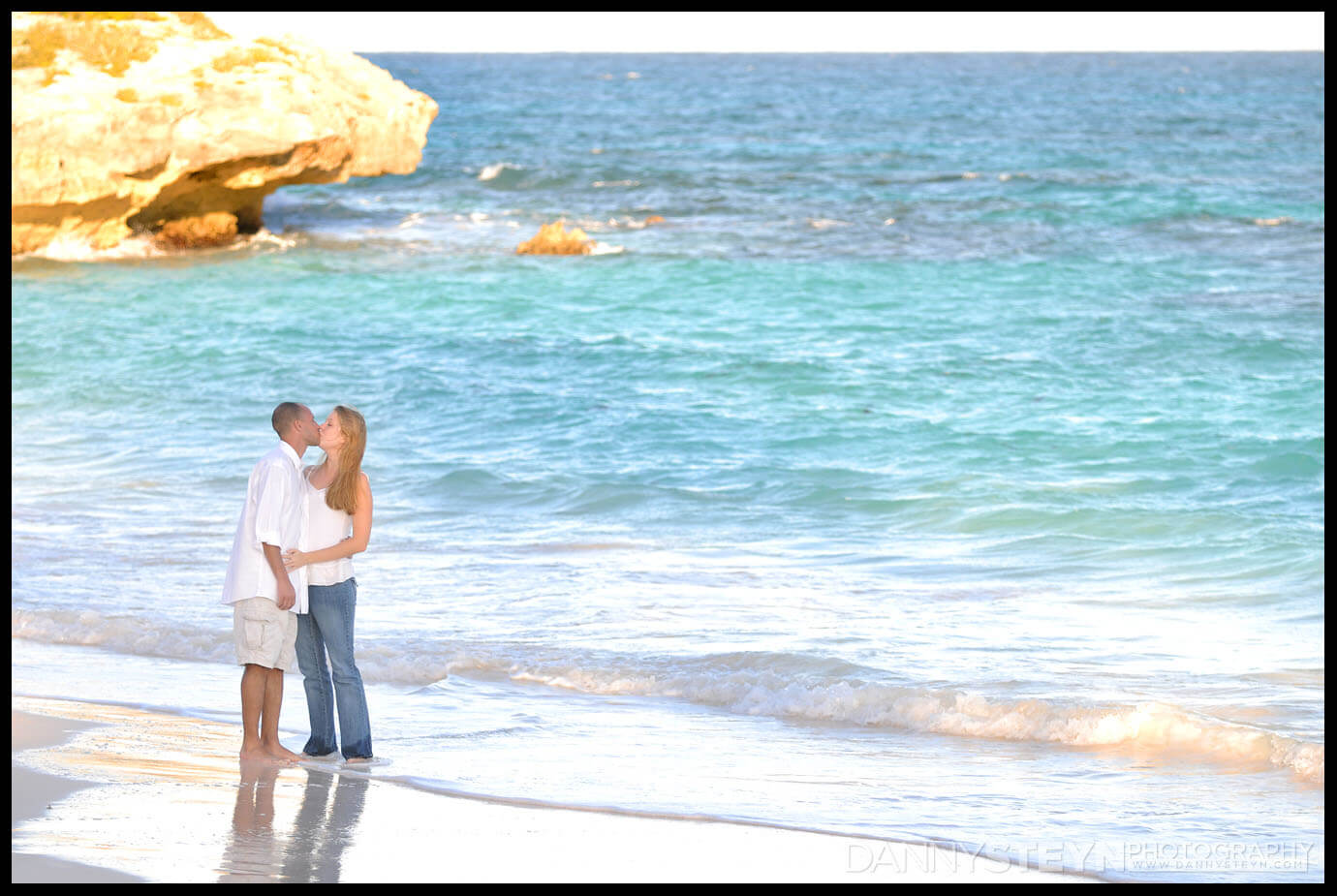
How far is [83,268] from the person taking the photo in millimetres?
21562

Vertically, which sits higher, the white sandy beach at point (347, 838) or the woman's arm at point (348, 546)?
the woman's arm at point (348, 546)

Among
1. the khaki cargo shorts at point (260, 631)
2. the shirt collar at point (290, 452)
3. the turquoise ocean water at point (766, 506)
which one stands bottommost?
the turquoise ocean water at point (766, 506)

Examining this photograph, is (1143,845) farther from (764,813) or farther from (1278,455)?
(1278,455)

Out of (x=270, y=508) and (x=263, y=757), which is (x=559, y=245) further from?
(x=263, y=757)

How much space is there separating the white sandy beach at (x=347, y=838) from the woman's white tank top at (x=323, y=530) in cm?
76

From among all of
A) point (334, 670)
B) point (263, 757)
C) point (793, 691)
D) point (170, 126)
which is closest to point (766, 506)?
point (793, 691)

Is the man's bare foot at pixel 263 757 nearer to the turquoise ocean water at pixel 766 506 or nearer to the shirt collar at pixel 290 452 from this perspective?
the turquoise ocean water at pixel 766 506

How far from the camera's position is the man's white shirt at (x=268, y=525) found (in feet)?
18.7

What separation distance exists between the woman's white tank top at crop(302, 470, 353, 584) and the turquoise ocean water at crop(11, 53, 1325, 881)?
2.75ft

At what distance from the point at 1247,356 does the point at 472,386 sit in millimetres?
8382

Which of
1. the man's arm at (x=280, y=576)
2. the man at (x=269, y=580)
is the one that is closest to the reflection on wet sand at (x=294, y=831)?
the man at (x=269, y=580)

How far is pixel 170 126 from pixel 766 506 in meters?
13.0

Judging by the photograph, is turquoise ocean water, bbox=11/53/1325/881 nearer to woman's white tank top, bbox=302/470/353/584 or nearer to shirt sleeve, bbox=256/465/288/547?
woman's white tank top, bbox=302/470/353/584
